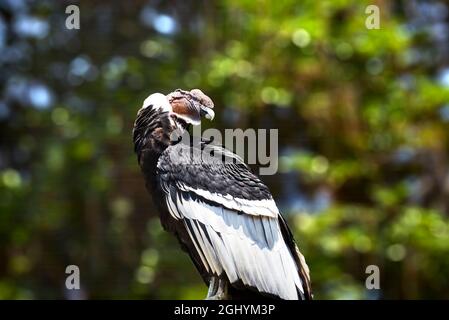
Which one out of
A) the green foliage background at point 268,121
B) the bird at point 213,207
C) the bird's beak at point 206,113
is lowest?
the bird at point 213,207

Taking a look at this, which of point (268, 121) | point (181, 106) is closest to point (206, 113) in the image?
point (181, 106)

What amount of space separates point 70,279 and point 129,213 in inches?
71.0

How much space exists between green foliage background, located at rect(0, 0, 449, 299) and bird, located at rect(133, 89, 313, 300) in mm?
1798

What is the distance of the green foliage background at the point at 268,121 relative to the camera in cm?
283

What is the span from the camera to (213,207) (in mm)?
834

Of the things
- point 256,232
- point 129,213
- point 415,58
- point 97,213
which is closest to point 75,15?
point 256,232

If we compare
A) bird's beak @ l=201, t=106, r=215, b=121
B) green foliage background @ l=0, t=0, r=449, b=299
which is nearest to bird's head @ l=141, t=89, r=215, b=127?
bird's beak @ l=201, t=106, r=215, b=121

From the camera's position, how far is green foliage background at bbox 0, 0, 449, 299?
9.29 feet

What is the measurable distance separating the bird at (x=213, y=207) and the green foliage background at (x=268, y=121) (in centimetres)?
180

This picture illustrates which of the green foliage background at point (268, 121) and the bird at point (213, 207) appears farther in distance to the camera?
the green foliage background at point (268, 121)

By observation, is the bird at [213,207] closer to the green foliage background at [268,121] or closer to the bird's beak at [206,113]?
the bird's beak at [206,113]

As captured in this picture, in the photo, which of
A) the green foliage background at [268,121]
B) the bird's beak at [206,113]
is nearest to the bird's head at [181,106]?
the bird's beak at [206,113]

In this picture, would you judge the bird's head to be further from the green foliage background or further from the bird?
the green foliage background
